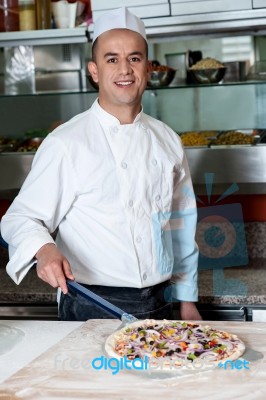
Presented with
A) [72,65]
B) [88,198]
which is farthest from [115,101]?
[72,65]

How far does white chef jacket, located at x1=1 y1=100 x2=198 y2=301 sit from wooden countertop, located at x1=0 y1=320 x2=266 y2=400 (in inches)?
21.7

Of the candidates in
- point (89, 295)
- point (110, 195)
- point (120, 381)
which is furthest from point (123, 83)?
point (120, 381)

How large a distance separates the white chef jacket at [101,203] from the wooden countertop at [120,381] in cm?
55

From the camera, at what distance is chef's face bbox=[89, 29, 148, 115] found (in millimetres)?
2463

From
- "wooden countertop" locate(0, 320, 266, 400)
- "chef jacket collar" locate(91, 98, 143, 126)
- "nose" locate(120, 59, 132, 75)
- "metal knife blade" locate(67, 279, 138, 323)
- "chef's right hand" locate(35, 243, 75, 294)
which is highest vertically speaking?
"nose" locate(120, 59, 132, 75)

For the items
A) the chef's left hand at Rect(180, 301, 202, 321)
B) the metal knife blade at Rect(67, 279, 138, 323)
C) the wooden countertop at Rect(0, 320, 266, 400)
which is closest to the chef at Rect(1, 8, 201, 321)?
the chef's left hand at Rect(180, 301, 202, 321)

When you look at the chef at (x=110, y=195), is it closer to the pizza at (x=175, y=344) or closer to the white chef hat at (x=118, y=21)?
the white chef hat at (x=118, y=21)

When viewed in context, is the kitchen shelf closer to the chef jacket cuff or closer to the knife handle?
the chef jacket cuff

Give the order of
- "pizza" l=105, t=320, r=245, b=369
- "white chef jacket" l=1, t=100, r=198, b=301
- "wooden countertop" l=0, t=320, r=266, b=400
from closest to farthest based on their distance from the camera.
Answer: "wooden countertop" l=0, t=320, r=266, b=400 → "pizza" l=105, t=320, r=245, b=369 → "white chef jacket" l=1, t=100, r=198, b=301

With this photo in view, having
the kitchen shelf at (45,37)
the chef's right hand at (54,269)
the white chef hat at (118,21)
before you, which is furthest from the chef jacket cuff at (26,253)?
the kitchen shelf at (45,37)

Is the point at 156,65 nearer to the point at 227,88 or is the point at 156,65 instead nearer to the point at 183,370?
the point at 227,88

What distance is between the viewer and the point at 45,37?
3.46 meters

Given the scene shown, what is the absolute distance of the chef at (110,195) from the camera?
8.00 ft

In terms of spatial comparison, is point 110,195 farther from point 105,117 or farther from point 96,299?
point 96,299
